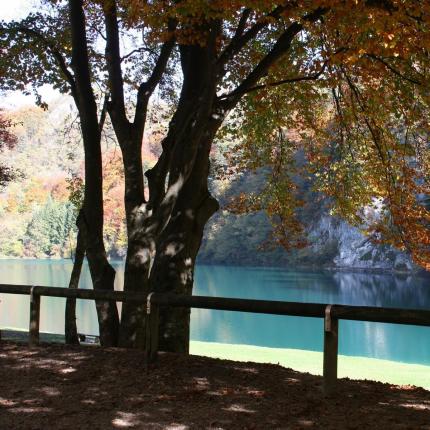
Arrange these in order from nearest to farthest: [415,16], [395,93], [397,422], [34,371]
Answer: [397,422] < [34,371] < [415,16] < [395,93]

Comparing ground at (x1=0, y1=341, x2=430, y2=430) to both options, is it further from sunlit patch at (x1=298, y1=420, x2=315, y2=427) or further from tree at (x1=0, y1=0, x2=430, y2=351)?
tree at (x1=0, y1=0, x2=430, y2=351)

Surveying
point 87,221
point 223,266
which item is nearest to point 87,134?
point 87,221

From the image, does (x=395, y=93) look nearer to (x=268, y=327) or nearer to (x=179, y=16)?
(x=179, y=16)

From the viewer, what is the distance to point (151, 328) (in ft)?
19.9

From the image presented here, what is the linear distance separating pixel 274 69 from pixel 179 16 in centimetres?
377

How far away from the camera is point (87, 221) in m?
9.12

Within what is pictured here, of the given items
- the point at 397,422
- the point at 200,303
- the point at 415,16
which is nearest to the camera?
the point at 397,422

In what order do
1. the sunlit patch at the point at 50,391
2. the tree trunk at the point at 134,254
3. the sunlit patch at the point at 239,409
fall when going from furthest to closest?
the tree trunk at the point at 134,254
the sunlit patch at the point at 50,391
the sunlit patch at the point at 239,409

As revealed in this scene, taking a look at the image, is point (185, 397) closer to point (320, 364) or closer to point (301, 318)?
point (320, 364)

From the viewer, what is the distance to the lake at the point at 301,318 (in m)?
27.3

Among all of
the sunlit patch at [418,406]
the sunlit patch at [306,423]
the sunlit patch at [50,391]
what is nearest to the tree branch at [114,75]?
the sunlit patch at [50,391]

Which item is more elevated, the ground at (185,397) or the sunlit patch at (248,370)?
the sunlit patch at (248,370)

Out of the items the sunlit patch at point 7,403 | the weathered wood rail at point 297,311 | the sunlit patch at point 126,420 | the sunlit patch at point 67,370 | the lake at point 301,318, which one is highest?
the weathered wood rail at point 297,311

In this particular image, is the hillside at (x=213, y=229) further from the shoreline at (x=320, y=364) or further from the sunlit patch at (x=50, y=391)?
the sunlit patch at (x=50, y=391)
